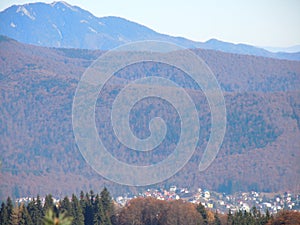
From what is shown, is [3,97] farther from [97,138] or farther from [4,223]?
[4,223]

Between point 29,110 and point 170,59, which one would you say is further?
point 170,59

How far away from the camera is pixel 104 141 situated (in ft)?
482

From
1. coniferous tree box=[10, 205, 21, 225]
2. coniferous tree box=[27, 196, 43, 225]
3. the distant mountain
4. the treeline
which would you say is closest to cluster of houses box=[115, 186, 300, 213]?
the distant mountain

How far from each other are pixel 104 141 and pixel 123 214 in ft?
316

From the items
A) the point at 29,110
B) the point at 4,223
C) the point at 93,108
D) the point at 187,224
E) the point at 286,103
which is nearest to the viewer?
the point at 4,223

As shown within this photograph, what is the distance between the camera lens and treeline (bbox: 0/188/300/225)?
46.0 meters

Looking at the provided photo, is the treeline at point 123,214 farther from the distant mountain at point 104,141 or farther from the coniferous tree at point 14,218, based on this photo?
the distant mountain at point 104,141

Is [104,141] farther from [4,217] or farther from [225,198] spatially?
[4,217]

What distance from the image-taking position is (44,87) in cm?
18688

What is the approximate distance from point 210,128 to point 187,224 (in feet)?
335

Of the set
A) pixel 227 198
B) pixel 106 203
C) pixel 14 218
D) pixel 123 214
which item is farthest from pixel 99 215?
pixel 227 198

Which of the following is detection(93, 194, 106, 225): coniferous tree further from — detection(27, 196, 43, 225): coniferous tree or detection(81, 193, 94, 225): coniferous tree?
detection(27, 196, 43, 225): coniferous tree

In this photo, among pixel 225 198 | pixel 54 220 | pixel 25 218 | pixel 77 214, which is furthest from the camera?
pixel 225 198

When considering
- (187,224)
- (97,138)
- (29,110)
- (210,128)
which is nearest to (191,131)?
(210,128)
